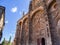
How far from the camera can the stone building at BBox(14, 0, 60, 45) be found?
40.3ft

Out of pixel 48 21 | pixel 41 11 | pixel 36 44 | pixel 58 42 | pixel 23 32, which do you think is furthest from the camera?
pixel 23 32

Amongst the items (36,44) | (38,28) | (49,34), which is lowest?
(36,44)

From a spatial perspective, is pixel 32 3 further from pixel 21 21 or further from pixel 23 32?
pixel 23 32

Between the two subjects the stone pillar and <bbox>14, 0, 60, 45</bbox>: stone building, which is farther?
<bbox>14, 0, 60, 45</bbox>: stone building

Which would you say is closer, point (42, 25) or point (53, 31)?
point (53, 31)

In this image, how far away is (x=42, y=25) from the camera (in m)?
14.1

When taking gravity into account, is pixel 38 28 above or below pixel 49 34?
above

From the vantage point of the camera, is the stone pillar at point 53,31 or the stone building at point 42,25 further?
the stone building at point 42,25

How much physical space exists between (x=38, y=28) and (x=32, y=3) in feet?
17.2

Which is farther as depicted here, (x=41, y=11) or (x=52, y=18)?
(x=41, y=11)

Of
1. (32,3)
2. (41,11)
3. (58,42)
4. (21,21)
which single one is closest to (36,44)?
(58,42)

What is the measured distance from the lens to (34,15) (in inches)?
637

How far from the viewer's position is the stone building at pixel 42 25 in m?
12.3

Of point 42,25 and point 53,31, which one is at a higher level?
point 42,25
